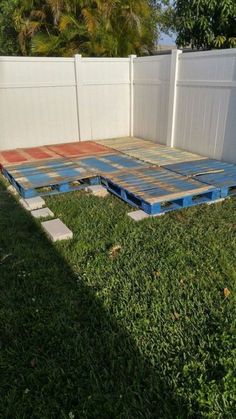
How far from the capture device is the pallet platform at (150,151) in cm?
688

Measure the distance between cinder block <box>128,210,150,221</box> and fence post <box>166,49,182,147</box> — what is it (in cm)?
387

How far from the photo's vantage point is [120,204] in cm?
517

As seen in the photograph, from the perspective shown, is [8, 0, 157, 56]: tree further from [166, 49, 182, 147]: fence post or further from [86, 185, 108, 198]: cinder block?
[86, 185, 108, 198]: cinder block

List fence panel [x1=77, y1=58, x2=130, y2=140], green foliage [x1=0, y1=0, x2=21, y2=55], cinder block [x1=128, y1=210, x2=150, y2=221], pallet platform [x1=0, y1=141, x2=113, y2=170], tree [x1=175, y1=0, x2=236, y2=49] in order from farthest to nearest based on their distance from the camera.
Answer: green foliage [x1=0, y1=0, x2=21, y2=55] < fence panel [x1=77, y1=58, x2=130, y2=140] < tree [x1=175, y1=0, x2=236, y2=49] < pallet platform [x1=0, y1=141, x2=113, y2=170] < cinder block [x1=128, y1=210, x2=150, y2=221]

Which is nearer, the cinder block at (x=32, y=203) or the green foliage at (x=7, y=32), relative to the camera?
the cinder block at (x=32, y=203)

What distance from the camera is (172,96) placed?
7.75 metres

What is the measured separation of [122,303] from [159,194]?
7.38 feet

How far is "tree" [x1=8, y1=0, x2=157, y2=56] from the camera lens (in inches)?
359

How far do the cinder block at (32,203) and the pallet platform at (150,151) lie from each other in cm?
246

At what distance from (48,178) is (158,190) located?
73.9 inches

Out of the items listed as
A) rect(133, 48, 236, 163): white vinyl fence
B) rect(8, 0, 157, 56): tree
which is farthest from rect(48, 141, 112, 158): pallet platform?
rect(8, 0, 157, 56): tree

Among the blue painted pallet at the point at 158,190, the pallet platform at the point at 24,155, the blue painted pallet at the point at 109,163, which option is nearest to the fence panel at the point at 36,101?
the pallet platform at the point at 24,155

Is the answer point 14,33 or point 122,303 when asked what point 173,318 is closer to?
point 122,303

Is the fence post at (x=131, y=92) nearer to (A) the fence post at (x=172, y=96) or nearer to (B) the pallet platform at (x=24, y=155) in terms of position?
(A) the fence post at (x=172, y=96)
